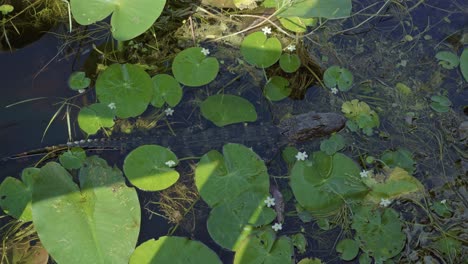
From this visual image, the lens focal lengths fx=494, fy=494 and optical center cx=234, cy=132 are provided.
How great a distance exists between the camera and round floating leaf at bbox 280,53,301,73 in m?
3.22

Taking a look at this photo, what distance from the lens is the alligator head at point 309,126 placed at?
2988mm

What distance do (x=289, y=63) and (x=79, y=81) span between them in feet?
4.39

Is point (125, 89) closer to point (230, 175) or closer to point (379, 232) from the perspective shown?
point (230, 175)

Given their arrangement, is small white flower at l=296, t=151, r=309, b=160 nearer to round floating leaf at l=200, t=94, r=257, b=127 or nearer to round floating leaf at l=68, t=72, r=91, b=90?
round floating leaf at l=200, t=94, r=257, b=127

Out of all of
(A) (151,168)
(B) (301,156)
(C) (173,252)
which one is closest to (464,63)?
(B) (301,156)

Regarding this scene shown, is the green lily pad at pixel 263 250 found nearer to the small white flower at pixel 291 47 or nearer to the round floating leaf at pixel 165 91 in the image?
the round floating leaf at pixel 165 91

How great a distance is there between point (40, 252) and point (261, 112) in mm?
1506

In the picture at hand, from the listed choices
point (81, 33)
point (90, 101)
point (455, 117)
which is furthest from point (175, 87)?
point (455, 117)

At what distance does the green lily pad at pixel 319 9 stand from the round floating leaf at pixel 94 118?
1270 mm

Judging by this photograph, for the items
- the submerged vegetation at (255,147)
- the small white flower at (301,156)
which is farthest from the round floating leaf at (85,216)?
the small white flower at (301,156)

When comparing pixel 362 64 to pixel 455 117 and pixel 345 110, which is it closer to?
pixel 345 110

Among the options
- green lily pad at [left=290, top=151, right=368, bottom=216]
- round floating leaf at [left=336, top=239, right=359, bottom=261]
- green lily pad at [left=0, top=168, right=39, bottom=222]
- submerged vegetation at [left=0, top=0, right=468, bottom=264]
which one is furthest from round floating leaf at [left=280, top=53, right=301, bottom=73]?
green lily pad at [left=0, top=168, right=39, bottom=222]

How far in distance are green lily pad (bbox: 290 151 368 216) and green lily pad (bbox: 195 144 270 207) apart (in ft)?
0.62

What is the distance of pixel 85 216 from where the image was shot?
2.46 metres
